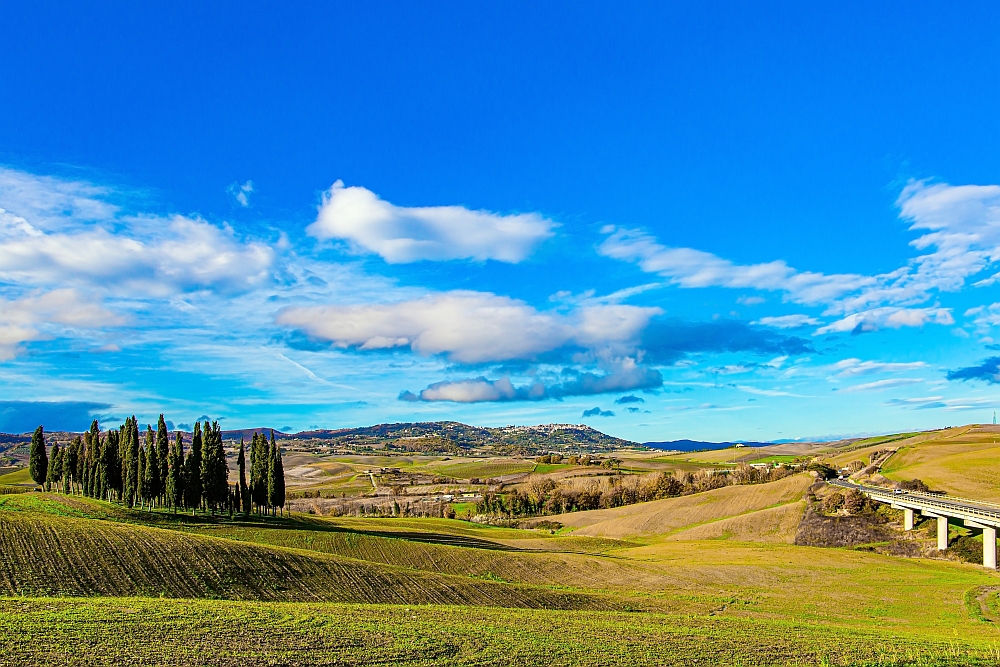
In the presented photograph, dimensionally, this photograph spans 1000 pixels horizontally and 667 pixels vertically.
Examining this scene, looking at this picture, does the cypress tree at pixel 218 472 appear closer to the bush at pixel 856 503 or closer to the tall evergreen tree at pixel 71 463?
the tall evergreen tree at pixel 71 463

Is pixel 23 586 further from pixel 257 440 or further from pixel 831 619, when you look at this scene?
pixel 257 440

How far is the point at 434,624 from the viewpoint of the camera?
31.3 metres

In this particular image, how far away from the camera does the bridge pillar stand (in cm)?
8494

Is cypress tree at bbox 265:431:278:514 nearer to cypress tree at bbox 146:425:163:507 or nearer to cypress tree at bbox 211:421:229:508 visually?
cypress tree at bbox 211:421:229:508

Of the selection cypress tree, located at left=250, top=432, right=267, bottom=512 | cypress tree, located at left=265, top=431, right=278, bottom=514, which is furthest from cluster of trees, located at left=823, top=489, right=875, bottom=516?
cypress tree, located at left=250, top=432, right=267, bottom=512

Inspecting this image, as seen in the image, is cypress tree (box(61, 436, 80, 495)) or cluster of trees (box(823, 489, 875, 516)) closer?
cluster of trees (box(823, 489, 875, 516))

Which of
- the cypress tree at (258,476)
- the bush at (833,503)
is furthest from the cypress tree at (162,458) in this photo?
the bush at (833,503)

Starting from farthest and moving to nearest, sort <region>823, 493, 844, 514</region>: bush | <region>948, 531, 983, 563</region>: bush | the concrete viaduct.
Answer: <region>823, 493, 844, 514</region>: bush < <region>948, 531, 983, 563</region>: bush < the concrete viaduct

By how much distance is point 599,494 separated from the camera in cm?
17662

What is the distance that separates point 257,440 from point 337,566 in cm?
7291

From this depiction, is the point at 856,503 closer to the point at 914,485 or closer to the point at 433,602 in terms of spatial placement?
the point at 914,485

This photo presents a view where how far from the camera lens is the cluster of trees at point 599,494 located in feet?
572

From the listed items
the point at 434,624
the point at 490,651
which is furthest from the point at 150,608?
the point at 490,651

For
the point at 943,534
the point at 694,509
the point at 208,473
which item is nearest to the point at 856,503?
the point at 943,534
